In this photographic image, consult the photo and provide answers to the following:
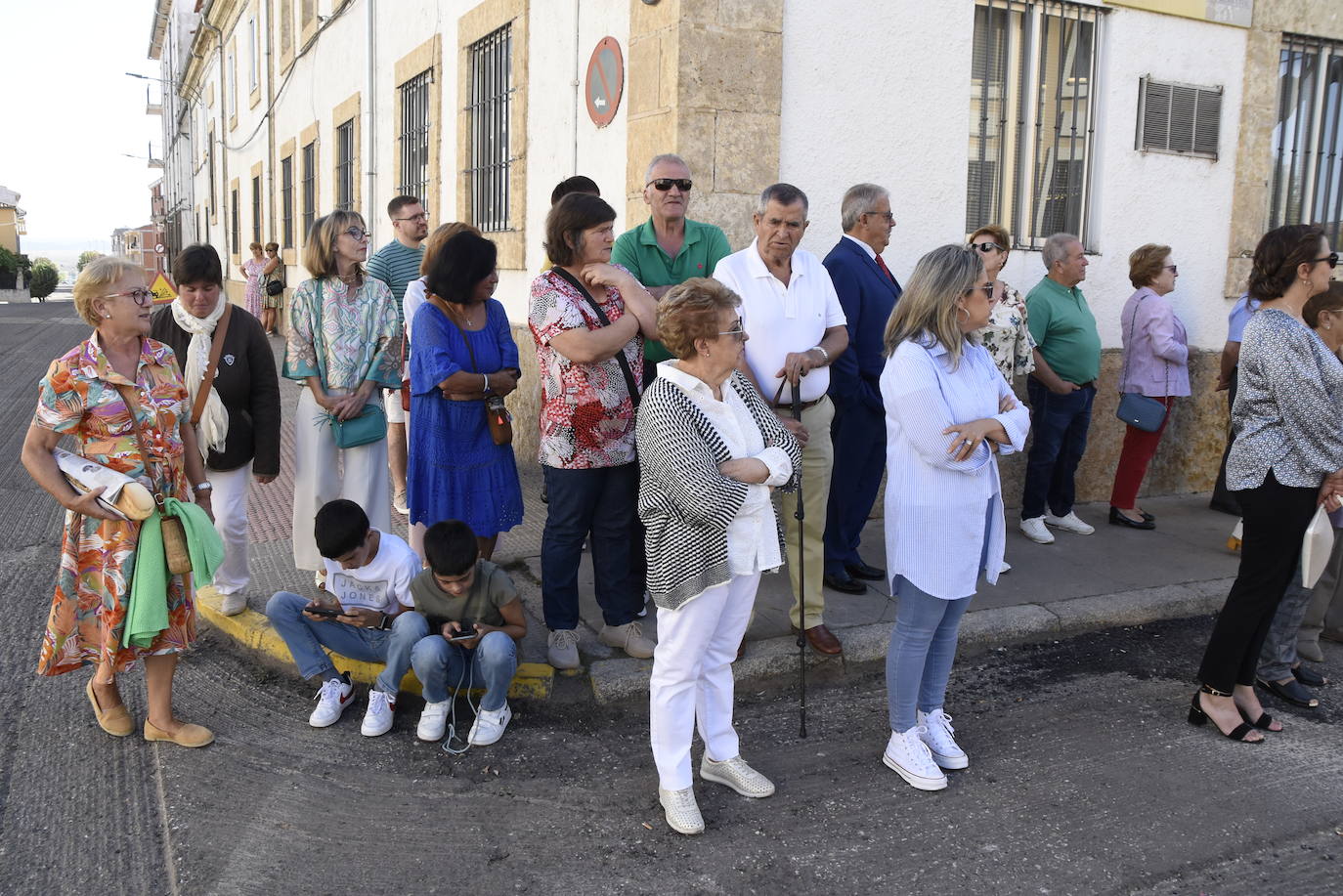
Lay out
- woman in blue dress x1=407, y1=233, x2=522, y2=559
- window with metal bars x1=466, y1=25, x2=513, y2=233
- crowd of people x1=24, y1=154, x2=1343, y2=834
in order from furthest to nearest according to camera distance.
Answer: window with metal bars x1=466, y1=25, x2=513, y2=233 < woman in blue dress x1=407, y1=233, x2=522, y2=559 < crowd of people x1=24, y1=154, x2=1343, y2=834

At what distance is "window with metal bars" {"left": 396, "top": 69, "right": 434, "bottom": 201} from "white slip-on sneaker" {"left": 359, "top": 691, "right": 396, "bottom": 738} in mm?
7418

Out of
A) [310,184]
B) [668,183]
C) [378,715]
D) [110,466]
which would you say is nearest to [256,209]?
[310,184]

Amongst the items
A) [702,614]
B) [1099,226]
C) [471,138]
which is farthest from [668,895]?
[471,138]

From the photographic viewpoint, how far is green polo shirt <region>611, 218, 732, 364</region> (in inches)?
183

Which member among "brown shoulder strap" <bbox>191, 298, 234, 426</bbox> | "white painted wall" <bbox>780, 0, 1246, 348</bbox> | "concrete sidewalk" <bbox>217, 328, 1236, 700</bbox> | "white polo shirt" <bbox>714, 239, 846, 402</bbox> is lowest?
"concrete sidewalk" <bbox>217, 328, 1236, 700</bbox>

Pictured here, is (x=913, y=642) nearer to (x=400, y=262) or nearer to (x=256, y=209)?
(x=400, y=262)

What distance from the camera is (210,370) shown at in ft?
14.5

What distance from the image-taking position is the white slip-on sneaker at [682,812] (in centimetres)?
320

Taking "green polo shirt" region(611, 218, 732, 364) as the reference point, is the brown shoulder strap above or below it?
below

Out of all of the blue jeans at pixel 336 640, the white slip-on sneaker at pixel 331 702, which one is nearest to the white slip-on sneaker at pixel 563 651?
the blue jeans at pixel 336 640

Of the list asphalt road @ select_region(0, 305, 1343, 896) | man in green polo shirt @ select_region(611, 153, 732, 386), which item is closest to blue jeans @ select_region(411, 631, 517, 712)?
asphalt road @ select_region(0, 305, 1343, 896)

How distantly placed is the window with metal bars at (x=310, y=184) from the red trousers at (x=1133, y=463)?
1242 centimetres

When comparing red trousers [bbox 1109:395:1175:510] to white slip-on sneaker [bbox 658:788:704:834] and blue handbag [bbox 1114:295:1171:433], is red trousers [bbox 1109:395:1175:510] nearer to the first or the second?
blue handbag [bbox 1114:295:1171:433]

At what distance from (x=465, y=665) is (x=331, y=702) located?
557mm
